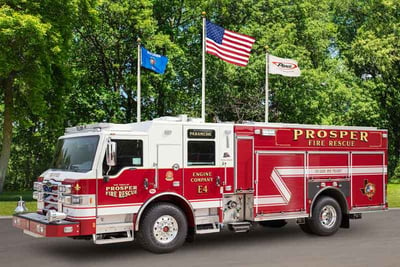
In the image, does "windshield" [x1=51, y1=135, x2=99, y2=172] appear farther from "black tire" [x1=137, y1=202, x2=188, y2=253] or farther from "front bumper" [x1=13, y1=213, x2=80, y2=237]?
"black tire" [x1=137, y1=202, x2=188, y2=253]

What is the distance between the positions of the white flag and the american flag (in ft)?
5.12

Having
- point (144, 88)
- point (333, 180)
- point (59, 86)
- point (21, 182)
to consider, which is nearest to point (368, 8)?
point (144, 88)

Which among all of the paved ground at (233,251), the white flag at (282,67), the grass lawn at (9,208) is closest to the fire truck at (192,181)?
the paved ground at (233,251)

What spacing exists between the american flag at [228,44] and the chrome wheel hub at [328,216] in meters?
7.51

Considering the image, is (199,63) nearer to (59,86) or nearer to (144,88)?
(144,88)

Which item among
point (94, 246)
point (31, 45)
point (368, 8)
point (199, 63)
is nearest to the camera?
point (94, 246)

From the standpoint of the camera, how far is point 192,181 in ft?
36.1

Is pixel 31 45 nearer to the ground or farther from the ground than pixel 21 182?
farther from the ground

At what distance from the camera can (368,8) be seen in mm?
44062

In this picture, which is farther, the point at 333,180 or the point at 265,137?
the point at 333,180

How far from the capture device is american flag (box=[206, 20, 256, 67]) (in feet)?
61.9

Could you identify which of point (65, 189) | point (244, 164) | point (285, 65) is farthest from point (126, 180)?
point (285, 65)

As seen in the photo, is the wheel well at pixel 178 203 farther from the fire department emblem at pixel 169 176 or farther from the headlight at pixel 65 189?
the headlight at pixel 65 189

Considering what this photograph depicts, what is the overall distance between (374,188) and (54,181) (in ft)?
27.4
